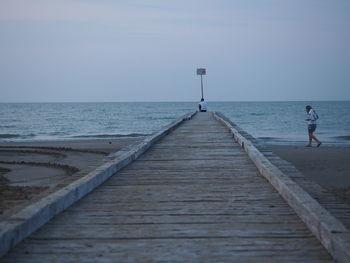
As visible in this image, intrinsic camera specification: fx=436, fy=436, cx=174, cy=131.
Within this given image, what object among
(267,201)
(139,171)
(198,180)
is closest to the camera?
(267,201)

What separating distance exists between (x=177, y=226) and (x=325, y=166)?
474 inches

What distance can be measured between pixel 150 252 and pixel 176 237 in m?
0.33

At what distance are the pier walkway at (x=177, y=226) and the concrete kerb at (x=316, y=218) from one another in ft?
0.23

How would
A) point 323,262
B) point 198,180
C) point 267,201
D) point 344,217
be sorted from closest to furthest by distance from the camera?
point 323,262 → point 344,217 → point 267,201 → point 198,180

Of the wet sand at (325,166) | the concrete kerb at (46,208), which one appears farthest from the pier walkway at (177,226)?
the wet sand at (325,166)

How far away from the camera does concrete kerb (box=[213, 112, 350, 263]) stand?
2.55 meters

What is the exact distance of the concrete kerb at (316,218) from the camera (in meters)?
2.55

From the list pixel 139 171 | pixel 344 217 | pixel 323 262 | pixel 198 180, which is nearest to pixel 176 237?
pixel 323 262

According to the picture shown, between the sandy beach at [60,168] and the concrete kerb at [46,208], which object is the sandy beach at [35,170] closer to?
the sandy beach at [60,168]

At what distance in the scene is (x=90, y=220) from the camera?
3529 millimetres

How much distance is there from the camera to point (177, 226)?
132 inches

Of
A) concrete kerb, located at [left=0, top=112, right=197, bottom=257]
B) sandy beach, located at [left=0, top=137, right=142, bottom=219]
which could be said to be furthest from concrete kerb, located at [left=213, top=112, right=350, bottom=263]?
sandy beach, located at [left=0, top=137, right=142, bottom=219]

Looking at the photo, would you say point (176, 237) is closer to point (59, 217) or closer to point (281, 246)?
point (281, 246)

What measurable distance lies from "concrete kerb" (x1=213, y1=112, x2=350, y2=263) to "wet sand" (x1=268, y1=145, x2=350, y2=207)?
4.41 meters
